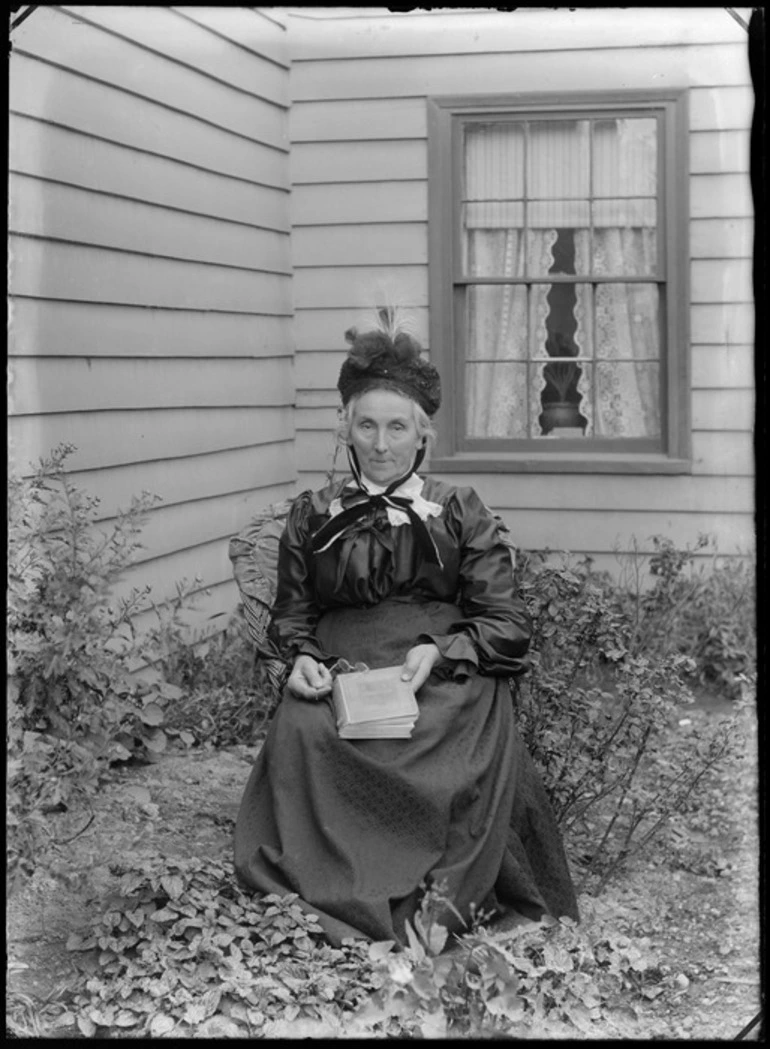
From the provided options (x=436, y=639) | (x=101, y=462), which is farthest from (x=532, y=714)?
(x=101, y=462)

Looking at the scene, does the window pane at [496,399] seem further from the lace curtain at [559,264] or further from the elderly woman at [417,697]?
the elderly woman at [417,697]

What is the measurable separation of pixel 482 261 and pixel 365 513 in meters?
2.65

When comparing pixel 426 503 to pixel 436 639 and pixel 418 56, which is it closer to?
pixel 436 639

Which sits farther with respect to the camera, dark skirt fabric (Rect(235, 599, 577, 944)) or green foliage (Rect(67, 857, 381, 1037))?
dark skirt fabric (Rect(235, 599, 577, 944))

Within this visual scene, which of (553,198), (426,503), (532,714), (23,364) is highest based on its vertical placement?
(553,198)

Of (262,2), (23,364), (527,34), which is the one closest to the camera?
(262,2)

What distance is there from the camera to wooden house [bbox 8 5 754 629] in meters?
5.40

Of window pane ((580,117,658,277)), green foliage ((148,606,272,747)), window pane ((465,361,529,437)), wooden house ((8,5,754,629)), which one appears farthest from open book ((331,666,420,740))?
window pane ((580,117,658,277))

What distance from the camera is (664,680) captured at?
443 cm

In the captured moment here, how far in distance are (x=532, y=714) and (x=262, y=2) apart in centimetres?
242

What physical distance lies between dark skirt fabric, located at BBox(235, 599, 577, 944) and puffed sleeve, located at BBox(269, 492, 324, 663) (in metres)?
0.18

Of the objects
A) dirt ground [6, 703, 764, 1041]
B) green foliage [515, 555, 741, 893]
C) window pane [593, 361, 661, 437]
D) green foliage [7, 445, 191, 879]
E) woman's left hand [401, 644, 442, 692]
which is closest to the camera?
green foliage [7, 445, 191, 879]

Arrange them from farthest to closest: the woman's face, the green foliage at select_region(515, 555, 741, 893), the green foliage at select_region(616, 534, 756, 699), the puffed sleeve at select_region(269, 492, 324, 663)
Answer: the green foliage at select_region(616, 534, 756, 699) → the green foliage at select_region(515, 555, 741, 893) → the puffed sleeve at select_region(269, 492, 324, 663) → the woman's face

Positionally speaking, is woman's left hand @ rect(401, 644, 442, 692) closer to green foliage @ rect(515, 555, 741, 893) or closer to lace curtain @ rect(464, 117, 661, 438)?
green foliage @ rect(515, 555, 741, 893)
